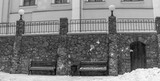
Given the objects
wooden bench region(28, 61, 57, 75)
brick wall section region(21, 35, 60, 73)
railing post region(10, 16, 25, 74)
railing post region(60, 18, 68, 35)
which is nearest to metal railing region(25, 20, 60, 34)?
railing post region(10, 16, 25, 74)

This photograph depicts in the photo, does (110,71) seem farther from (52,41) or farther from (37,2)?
(37,2)

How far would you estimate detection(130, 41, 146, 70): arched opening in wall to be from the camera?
14156 mm

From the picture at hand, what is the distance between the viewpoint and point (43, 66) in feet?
47.3

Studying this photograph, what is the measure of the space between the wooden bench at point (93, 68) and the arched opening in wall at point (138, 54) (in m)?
1.83

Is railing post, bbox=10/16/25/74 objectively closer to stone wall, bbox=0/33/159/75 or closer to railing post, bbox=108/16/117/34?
stone wall, bbox=0/33/159/75

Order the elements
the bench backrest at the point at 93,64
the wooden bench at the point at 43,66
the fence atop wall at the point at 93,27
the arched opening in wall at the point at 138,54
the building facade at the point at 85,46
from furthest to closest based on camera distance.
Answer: the fence atop wall at the point at 93,27, the arched opening in wall at the point at 138,54, the wooden bench at the point at 43,66, the building facade at the point at 85,46, the bench backrest at the point at 93,64

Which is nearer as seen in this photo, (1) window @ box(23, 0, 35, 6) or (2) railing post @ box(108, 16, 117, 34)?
(2) railing post @ box(108, 16, 117, 34)

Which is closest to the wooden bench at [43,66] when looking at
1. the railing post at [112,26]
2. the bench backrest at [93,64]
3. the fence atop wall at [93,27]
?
the bench backrest at [93,64]

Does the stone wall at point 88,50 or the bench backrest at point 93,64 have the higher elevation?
the stone wall at point 88,50

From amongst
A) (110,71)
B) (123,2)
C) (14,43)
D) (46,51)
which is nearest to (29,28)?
(14,43)

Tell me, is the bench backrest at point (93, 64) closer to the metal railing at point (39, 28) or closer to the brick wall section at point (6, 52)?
the metal railing at point (39, 28)

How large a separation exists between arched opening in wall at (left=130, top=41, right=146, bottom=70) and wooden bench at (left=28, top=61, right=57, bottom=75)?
15.9 ft

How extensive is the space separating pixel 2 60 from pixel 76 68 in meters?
5.02

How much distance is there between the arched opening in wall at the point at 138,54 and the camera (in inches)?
557
